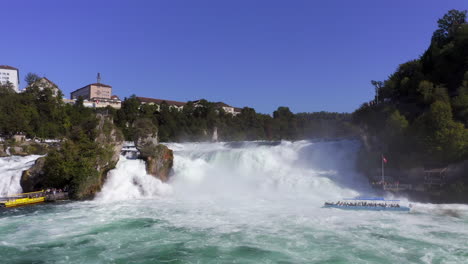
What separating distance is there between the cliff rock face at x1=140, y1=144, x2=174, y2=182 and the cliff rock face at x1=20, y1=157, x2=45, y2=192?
7.86 metres

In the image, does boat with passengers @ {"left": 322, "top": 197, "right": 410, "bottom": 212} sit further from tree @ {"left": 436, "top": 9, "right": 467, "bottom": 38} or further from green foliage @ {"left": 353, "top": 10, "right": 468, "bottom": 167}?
tree @ {"left": 436, "top": 9, "right": 467, "bottom": 38}

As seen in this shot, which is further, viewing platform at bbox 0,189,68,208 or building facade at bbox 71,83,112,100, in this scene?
building facade at bbox 71,83,112,100

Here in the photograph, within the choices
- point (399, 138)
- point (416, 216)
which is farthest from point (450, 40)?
point (416, 216)

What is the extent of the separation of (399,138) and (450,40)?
1548cm

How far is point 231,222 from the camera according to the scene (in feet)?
61.4

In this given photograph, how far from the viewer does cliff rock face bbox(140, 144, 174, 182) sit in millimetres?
29688

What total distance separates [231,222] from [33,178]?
55.9 feet

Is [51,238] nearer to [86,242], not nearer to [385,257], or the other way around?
[86,242]

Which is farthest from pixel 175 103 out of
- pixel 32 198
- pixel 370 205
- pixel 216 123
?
pixel 370 205

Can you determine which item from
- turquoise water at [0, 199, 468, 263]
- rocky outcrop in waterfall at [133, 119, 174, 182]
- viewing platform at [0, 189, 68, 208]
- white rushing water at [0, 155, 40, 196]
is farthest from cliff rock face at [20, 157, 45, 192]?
rocky outcrop in waterfall at [133, 119, 174, 182]

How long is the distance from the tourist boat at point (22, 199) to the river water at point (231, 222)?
1153 millimetres

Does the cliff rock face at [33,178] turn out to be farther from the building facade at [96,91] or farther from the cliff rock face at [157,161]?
the building facade at [96,91]

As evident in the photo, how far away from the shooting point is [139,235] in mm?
16484

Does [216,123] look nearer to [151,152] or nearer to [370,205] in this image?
[151,152]
